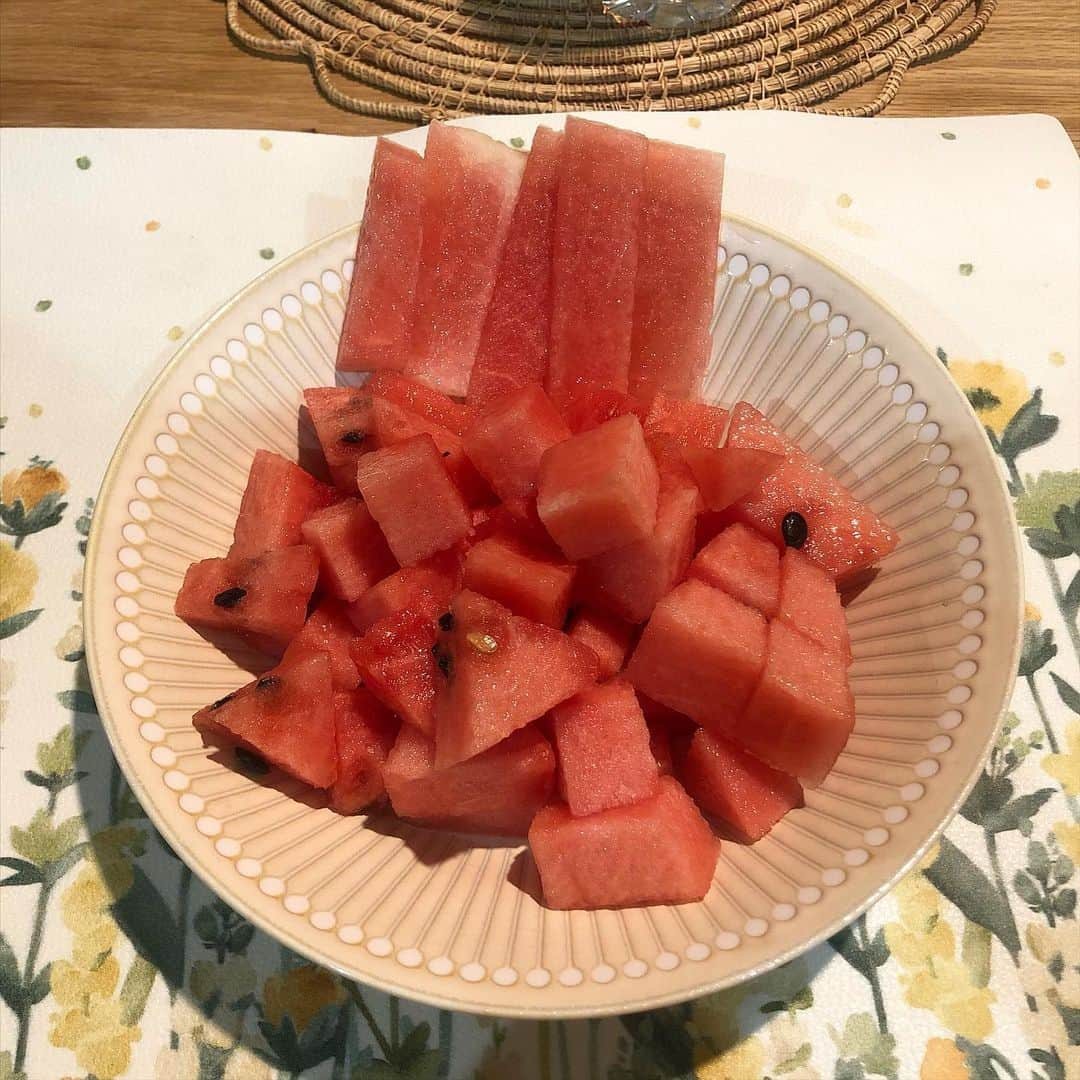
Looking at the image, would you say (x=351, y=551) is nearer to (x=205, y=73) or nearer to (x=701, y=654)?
(x=701, y=654)

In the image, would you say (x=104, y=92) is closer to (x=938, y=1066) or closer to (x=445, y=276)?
(x=445, y=276)

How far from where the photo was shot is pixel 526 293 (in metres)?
1.58

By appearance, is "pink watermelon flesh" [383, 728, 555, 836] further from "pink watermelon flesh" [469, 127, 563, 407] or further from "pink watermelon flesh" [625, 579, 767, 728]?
"pink watermelon flesh" [469, 127, 563, 407]

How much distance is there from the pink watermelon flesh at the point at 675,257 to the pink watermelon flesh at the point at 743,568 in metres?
0.39

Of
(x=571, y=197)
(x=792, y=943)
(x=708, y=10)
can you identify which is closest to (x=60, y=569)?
(x=571, y=197)

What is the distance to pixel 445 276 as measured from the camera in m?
1.59

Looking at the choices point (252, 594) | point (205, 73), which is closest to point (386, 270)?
point (252, 594)

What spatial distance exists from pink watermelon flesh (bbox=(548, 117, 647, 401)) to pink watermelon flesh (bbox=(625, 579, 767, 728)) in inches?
20.3

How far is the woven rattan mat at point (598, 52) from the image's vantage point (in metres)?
2.25

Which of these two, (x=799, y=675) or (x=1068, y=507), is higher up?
(x=1068, y=507)

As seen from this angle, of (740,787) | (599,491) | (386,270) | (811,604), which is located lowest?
(740,787)

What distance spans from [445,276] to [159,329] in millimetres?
830

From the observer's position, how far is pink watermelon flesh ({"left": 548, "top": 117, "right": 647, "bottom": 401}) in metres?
1.51

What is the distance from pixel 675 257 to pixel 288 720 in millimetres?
1058
